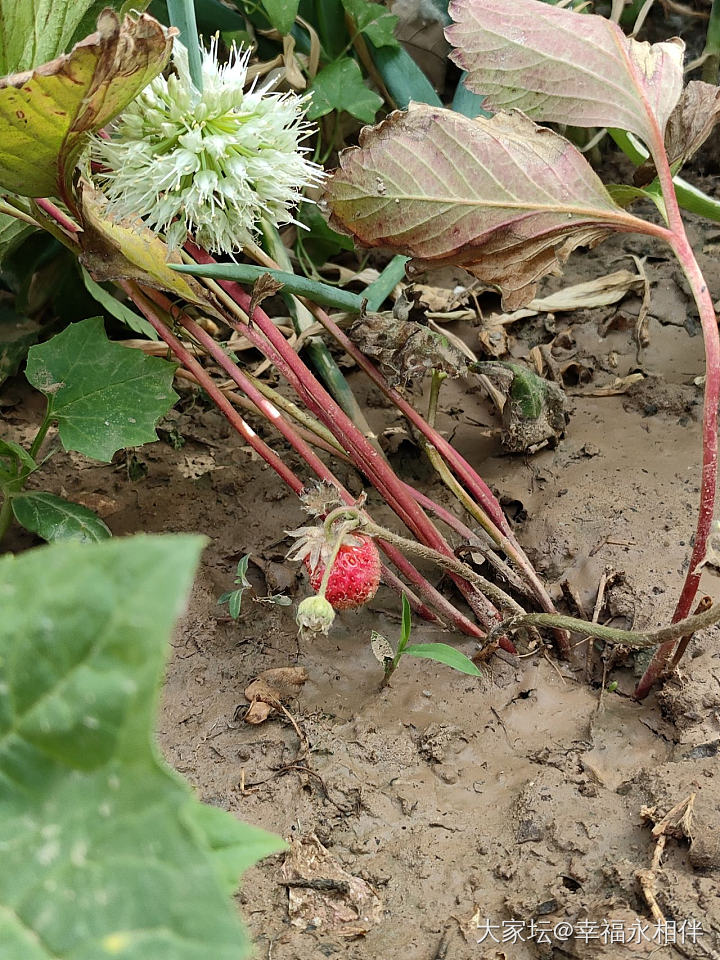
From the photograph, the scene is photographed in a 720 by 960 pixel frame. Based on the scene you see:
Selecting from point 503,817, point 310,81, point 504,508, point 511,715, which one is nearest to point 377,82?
point 310,81

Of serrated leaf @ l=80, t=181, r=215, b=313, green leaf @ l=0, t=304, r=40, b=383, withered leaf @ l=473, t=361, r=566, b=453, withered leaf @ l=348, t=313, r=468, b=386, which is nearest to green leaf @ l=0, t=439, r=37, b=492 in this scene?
serrated leaf @ l=80, t=181, r=215, b=313

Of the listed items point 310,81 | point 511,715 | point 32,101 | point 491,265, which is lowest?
point 511,715

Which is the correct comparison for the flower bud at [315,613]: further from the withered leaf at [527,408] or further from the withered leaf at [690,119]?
the withered leaf at [690,119]

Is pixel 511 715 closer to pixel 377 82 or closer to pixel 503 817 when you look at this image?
pixel 503 817

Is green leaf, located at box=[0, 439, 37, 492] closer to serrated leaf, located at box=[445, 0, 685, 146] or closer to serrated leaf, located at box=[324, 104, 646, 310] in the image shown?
serrated leaf, located at box=[324, 104, 646, 310]

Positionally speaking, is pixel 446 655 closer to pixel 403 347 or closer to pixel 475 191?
pixel 403 347

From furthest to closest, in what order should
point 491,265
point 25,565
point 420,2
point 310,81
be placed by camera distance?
1. point 420,2
2. point 310,81
3. point 491,265
4. point 25,565
